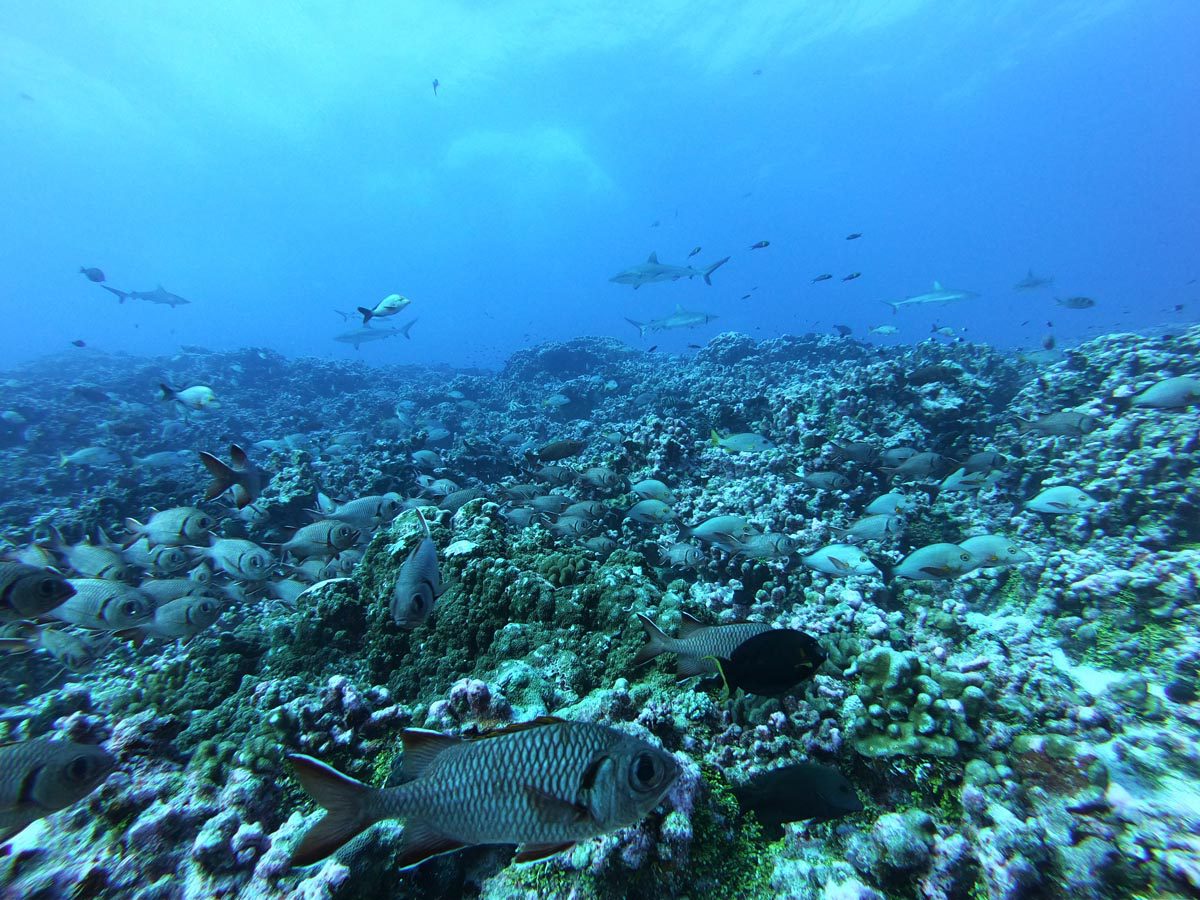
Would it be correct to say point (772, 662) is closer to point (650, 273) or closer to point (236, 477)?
point (236, 477)

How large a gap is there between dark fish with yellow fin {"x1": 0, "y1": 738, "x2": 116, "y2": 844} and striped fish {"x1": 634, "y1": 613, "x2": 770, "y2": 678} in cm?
315

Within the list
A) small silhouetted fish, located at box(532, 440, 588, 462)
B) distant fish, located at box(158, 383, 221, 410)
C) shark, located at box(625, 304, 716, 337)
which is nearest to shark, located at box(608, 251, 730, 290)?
shark, located at box(625, 304, 716, 337)

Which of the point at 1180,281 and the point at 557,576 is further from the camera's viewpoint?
the point at 1180,281

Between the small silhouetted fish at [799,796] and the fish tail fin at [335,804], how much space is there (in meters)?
1.91

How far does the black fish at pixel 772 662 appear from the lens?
103 inches

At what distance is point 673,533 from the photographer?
9008 millimetres

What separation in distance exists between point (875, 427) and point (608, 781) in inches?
443

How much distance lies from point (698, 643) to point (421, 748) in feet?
5.59

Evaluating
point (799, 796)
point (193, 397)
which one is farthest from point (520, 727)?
point (193, 397)

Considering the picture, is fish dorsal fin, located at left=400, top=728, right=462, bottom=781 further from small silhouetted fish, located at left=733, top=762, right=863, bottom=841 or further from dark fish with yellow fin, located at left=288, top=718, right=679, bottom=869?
small silhouetted fish, located at left=733, top=762, right=863, bottom=841

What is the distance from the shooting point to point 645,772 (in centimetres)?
187

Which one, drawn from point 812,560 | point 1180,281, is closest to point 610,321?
point 1180,281

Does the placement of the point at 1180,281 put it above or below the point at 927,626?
above

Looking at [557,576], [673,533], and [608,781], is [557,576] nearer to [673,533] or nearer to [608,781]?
[608,781]
